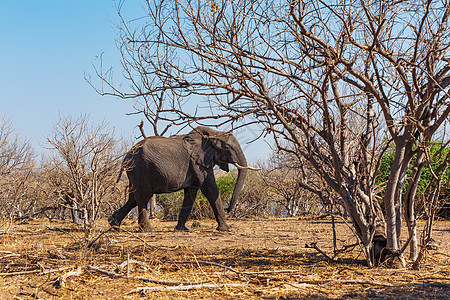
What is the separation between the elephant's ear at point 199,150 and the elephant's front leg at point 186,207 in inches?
31.7

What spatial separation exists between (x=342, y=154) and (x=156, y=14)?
2710mm

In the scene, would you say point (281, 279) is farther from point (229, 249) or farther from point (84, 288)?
point (229, 249)

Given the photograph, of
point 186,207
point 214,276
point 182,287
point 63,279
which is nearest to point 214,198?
point 186,207

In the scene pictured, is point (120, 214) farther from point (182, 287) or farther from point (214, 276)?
point (182, 287)

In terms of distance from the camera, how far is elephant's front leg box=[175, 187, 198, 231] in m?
10.7

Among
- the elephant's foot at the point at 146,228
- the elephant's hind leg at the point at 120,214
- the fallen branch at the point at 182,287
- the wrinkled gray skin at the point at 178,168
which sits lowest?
the fallen branch at the point at 182,287

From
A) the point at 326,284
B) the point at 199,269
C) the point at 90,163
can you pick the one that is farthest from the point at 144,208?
the point at 326,284

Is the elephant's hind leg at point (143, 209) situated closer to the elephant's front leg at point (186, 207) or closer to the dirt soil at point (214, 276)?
the elephant's front leg at point (186, 207)

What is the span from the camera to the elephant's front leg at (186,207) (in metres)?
10.7

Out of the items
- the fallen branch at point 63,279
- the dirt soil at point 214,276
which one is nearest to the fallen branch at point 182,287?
the dirt soil at point 214,276

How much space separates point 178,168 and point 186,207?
93 centimetres

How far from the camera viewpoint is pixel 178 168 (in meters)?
10.7

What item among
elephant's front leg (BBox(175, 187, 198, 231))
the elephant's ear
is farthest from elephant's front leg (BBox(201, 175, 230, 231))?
elephant's front leg (BBox(175, 187, 198, 231))

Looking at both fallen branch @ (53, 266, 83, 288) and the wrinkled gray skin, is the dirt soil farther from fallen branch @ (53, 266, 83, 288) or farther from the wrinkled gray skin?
the wrinkled gray skin
